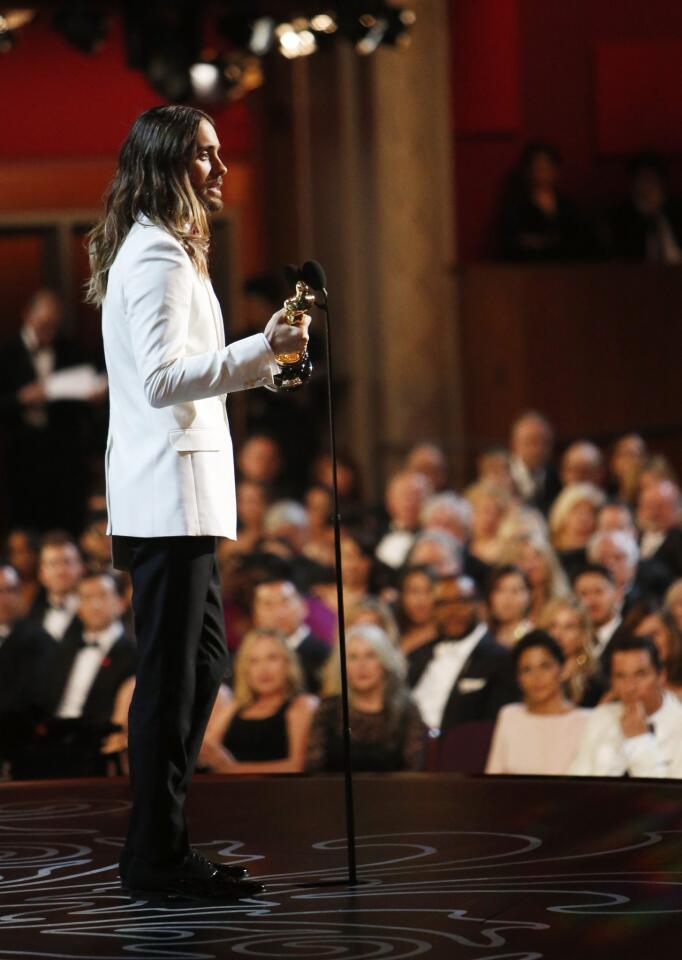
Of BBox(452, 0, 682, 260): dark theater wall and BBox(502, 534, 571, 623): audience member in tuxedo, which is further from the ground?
BBox(452, 0, 682, 260): dark theater wall

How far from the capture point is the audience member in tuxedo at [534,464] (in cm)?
817

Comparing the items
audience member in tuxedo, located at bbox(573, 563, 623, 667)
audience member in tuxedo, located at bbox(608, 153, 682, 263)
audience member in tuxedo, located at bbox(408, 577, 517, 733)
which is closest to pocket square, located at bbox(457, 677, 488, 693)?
audience member in tuxedo, located at bbox(408, 577, 517, 733)

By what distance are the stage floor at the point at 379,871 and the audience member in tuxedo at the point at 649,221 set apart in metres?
6.54

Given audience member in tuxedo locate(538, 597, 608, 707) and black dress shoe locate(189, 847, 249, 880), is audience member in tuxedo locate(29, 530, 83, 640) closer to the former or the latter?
audience member in tuxedo locate(538, 597, 608, 707)

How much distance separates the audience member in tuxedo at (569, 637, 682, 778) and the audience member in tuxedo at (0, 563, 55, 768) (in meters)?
1.92

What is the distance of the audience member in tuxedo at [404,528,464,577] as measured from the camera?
21.2 feet

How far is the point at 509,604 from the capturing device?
5.82 metres

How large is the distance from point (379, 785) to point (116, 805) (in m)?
0.56

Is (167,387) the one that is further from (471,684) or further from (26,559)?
(26,559)

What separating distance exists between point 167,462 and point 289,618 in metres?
3.12

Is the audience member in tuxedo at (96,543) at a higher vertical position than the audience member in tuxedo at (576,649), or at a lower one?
higher

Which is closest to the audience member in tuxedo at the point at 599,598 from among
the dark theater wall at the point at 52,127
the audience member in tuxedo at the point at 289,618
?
the audience member in tuxedo at the point at 289,618

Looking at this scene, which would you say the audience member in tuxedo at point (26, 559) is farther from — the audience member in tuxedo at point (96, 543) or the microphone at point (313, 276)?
the microphone at point (313, 276)

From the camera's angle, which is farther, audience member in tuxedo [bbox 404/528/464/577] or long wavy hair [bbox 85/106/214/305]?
audience member in tuxedo [bbox 404/528/464/577]
